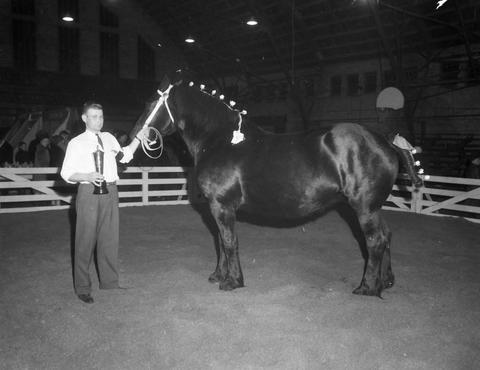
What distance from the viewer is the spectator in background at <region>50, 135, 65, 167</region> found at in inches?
402

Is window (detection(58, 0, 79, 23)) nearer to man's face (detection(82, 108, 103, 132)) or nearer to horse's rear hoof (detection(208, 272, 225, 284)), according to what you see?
man's face (detection(82, 108, 103, 132))

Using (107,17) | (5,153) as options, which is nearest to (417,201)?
(5,153)

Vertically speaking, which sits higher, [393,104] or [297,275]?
[393,104]

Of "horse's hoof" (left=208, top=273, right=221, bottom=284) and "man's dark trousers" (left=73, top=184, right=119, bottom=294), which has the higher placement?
"man's dark trousers" (left=73, top=184, right=119, bottom=294)

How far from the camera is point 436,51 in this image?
1598 cm

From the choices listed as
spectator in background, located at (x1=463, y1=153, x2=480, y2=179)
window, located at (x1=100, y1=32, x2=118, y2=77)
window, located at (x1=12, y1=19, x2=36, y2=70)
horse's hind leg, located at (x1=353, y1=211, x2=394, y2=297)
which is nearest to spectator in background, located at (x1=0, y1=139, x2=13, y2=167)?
window, located at (x1=12, y1=19, x2=36, y2=70)

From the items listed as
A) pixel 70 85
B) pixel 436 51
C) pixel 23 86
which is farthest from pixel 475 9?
pixel 23 86

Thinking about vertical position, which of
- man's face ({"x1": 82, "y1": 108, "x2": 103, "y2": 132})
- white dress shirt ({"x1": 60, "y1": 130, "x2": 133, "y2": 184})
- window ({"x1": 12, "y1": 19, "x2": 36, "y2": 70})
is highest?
window ({"x1": 12, "y1": 19, "x2": 36, "y2": 70})

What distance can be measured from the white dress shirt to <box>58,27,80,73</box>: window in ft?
63.9

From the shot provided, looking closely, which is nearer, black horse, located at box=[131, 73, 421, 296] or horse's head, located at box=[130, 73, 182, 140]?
black horse, located at box=[131, 73, 421, 296]

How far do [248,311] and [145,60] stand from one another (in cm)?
2188

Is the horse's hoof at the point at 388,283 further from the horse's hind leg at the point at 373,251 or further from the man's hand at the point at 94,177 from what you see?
the man's hand at the point at 94,177

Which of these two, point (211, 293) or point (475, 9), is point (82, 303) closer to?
point (211, 293)

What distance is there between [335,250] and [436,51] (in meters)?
13.4
